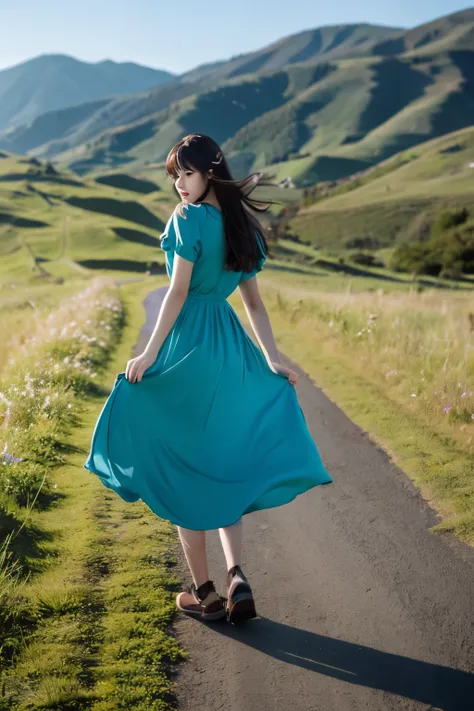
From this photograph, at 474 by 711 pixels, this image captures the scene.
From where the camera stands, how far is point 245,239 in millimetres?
3963

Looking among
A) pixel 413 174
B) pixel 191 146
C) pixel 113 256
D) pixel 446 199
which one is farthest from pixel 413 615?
pixel 413 174

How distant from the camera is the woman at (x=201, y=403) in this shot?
388 cm

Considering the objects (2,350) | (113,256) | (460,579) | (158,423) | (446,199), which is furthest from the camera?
(446,199)

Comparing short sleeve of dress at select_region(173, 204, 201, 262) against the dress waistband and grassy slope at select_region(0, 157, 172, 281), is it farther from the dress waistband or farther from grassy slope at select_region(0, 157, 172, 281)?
grassy slope at select_region(0, 157, 172, 281)

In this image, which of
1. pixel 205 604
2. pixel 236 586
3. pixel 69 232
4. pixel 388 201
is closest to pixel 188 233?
pixel 236 586

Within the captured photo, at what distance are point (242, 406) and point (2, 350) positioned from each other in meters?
11.1

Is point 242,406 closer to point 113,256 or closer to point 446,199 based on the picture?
point 113,256

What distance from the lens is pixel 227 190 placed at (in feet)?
13.0

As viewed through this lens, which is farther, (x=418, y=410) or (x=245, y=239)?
(x=418, y=410)

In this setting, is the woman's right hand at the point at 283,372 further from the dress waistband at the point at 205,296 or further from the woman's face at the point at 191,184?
the woman's face at the point at 191,184

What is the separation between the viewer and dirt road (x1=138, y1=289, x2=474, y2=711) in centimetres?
338

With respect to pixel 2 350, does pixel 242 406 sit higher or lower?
higher

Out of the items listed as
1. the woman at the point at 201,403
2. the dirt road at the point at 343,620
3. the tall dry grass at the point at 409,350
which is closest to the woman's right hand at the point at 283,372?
the woman at the point at 201,403

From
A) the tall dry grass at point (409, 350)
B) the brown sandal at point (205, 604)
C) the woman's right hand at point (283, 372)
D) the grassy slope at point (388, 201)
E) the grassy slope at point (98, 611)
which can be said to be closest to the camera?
the grassy slope at point (98, 611)
